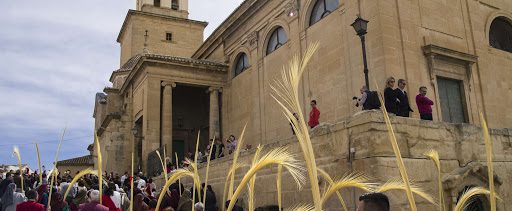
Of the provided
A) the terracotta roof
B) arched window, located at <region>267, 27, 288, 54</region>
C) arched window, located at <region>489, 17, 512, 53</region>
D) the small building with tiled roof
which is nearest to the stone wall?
arched window, located at <region>489, 17, 512, 53</region>

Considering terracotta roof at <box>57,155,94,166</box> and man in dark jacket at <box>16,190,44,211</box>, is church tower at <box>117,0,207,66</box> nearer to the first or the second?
terracotta roof at <box>57,155,94,166</box>

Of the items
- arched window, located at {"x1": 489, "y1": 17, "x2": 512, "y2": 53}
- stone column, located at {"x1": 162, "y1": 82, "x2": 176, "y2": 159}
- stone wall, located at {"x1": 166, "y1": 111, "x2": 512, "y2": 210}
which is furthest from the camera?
stone column, located at {"x1": 162, "y1": 82, "x2": 176, "y2": 159}

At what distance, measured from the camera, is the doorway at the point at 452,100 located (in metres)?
16.8

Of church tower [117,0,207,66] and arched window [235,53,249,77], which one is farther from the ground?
church tower [117,0,207,66]

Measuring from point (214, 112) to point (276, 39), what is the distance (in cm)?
627

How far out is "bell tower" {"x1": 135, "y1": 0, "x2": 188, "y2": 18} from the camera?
39.2 m

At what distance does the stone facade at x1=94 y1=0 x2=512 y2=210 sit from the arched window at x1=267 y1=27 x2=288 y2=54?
0.32 meters

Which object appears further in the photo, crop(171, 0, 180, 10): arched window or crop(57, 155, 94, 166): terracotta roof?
crop(57, 155, 94, 166): terracotta roof

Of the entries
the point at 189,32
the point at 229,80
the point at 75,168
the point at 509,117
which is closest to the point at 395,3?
the point at 509,117

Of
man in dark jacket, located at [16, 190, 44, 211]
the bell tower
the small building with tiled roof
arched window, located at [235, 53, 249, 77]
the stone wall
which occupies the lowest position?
man in dark jacket, located at [16, 190, 44, 211]

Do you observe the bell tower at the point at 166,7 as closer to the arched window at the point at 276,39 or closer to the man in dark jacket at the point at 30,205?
the arched window at the point at 276,39

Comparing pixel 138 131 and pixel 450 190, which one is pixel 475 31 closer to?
pixel 450 190

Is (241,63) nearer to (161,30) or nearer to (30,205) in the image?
(161,30)

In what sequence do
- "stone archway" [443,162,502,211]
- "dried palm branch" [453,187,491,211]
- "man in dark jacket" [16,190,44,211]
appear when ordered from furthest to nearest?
"stone archway" [443,162,502,211]
"man in dark jacket" [16,190,44,211]
"dried palm branch" [453,187,491,211]
